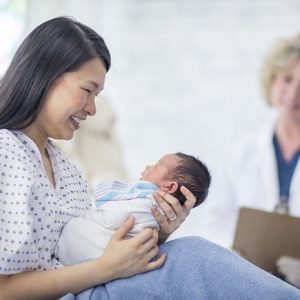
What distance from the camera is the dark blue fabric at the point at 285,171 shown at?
2465mm

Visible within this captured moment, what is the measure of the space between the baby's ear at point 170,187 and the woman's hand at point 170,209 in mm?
18

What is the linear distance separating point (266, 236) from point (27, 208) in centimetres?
108

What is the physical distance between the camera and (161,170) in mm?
1188

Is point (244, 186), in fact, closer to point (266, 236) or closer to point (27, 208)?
point (266, 236)

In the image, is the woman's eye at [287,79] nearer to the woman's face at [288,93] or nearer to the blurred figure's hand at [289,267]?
the woman's face at [288,93]

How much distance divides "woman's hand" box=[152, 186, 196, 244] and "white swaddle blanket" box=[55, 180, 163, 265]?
0.04 feet

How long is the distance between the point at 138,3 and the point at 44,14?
69 cm

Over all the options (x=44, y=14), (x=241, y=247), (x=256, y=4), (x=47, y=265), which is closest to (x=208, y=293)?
(x=47, y=265)

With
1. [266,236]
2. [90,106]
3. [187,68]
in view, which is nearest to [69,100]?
[90,106]

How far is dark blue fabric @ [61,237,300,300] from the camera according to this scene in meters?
1.05

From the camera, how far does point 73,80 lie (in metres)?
1.16

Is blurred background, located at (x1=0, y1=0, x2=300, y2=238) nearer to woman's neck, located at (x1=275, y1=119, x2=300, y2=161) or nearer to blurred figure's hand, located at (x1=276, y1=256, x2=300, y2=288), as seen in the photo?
woman's neck, located at (x1=275, y1=119, x2=300, y2=161)

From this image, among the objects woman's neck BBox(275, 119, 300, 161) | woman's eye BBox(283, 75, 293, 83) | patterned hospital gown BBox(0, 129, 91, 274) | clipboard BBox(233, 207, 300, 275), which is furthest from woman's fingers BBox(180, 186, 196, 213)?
woman's eye BBox(283, 75, 293, 83)

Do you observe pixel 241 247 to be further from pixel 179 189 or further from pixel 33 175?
pixel 33 175
